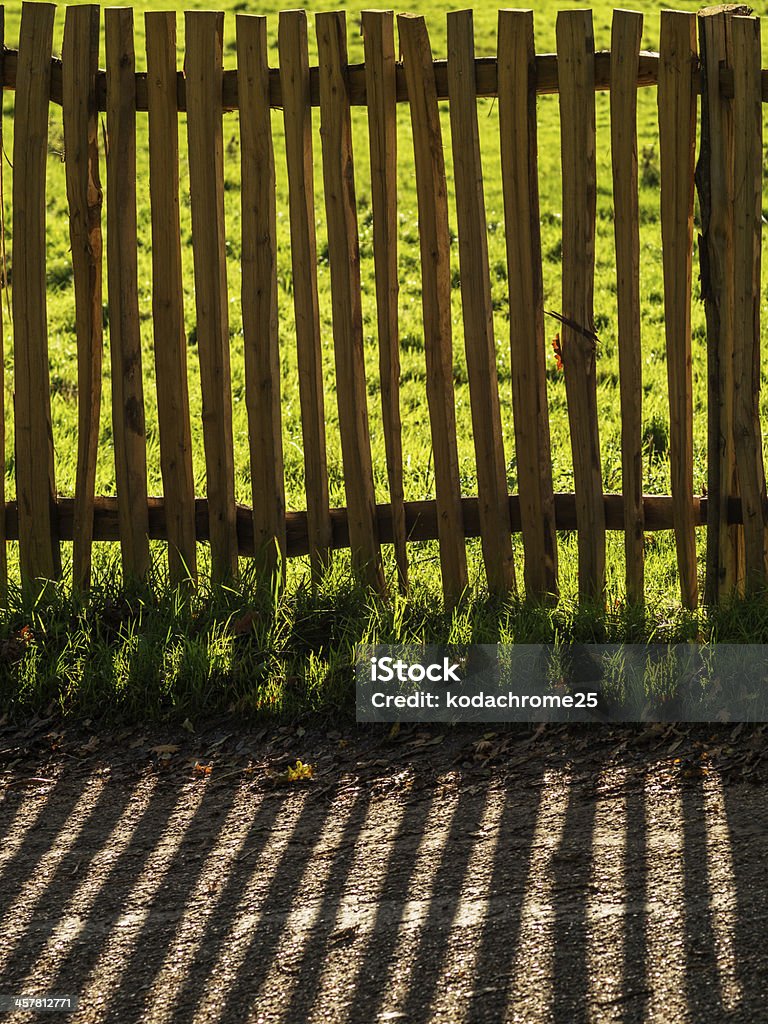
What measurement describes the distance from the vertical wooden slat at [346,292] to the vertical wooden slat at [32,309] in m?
0.99

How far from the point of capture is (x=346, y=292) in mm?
4246

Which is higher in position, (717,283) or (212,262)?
(212,262)

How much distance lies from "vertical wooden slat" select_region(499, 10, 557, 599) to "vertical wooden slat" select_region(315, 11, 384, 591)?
0.52m

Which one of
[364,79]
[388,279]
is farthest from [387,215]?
[364,79]

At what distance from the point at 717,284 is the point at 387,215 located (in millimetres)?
1138

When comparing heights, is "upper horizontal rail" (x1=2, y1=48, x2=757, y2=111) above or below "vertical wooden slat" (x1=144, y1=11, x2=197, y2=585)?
above

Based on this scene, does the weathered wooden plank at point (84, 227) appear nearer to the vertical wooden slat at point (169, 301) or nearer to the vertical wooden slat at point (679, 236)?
the vertical wooden slat at point (169, 301)

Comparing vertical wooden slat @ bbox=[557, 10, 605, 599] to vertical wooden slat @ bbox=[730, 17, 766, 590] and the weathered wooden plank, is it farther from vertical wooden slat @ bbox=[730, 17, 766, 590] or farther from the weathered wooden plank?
the weathered wooden plank

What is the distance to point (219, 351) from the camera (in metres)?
4.33

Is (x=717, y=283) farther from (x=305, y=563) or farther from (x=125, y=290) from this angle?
(x=125, y=290)

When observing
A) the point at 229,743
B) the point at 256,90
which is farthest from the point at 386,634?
the point at 256,90

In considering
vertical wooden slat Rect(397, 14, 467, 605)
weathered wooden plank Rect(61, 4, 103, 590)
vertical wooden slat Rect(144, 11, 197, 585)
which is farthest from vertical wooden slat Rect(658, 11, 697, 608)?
weathered wooden plank Rect(61, 4, 103, 590)

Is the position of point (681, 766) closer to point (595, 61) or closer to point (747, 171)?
point (747, 171)

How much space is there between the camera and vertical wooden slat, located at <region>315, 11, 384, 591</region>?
4.11 m
